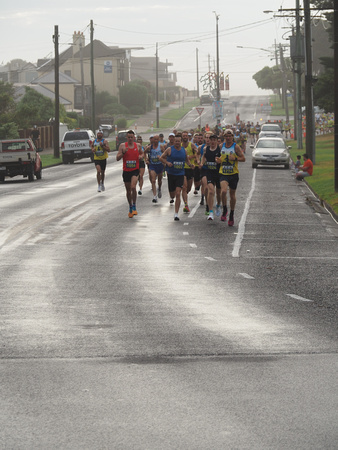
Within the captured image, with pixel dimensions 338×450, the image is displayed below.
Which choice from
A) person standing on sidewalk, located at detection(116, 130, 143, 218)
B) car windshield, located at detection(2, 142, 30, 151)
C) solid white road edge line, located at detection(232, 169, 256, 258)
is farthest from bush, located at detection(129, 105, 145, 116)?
person standing on sidewalk, located at detection(116, 130, 143, 218)

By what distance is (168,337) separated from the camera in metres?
9.06

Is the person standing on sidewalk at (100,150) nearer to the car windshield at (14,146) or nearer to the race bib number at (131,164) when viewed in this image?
the race bib number at (131,164)

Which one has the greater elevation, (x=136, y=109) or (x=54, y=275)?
(x=136, y=109)

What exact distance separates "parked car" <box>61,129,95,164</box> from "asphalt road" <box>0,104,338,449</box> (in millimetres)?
33624

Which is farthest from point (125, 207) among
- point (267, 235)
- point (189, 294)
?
point (189, 294)

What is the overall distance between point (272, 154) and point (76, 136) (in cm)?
1303

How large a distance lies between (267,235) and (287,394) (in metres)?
11.7

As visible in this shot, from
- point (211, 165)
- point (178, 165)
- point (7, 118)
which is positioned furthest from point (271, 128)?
point (211, 165)

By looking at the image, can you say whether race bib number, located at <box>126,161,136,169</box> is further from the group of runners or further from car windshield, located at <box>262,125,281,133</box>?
car windshield, located at <box>262,125,281,133</box>

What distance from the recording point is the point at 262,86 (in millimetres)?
191375

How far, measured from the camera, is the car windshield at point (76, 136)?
173ft

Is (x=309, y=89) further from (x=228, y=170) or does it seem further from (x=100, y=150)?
(x=228, y=170)

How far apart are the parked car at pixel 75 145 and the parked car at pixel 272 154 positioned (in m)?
11.3

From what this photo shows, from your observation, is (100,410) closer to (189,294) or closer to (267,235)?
(189,294)
